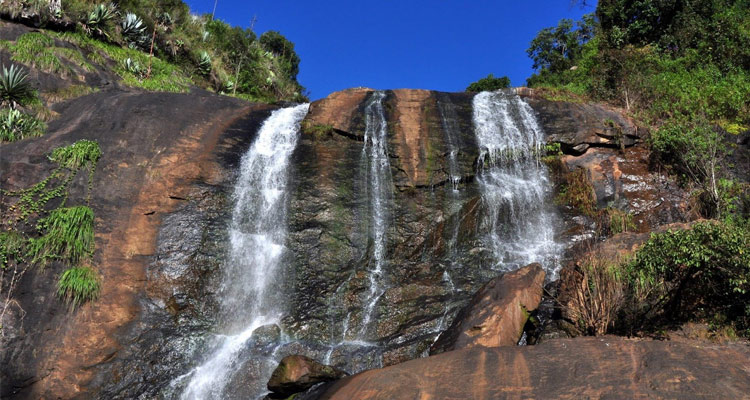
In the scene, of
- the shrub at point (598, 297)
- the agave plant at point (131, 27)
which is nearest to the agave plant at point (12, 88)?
the agave plant at point (131, 27)

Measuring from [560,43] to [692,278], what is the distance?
2758 cm

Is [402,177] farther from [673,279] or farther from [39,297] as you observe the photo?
[39,297]

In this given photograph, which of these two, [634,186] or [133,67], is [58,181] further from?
[634,186]

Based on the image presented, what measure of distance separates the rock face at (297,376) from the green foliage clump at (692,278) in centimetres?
468

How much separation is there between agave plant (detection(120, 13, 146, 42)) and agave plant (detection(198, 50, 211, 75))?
2722 mm

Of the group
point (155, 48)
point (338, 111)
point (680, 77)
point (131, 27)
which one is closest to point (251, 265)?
point (338, 111)

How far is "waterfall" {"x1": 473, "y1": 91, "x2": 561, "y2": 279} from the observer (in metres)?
11.8

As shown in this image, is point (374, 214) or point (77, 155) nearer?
point (77, 155)

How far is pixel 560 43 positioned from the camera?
3156cm

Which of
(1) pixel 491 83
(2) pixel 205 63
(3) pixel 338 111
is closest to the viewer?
(3) pixel 338 111

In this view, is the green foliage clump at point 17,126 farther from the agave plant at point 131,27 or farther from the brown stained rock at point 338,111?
the agave plant at point 131,27

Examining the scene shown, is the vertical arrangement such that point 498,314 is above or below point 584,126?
below

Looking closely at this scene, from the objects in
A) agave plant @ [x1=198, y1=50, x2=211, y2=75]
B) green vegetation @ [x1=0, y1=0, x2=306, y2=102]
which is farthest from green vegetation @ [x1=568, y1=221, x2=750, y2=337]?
agave plant @ [x1=198, y1=50, x2=211, y2=75]

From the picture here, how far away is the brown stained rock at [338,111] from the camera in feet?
49.0
